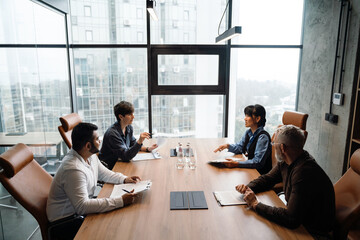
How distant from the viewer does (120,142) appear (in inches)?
101

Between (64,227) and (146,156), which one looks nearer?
(64,227)

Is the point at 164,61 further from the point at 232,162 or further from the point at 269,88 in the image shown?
the point at 232,162

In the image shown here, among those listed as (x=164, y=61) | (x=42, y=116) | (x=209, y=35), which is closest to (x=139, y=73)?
(x=164, y=61)

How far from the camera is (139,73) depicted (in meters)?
4.16

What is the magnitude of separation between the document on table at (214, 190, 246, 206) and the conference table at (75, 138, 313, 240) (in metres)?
0.03

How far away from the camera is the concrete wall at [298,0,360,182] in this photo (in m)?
3.06

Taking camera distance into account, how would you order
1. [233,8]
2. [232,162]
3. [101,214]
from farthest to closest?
[233,8] → [232,162] → [101,214]

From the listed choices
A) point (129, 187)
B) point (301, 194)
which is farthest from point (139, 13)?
point (301, 194)

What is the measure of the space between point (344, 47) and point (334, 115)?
0.85m

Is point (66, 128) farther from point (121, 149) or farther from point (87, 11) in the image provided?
point (87, 11)

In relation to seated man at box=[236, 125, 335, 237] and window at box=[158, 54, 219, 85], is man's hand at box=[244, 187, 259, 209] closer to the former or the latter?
seated man at box=[236, 125, 335, 237]

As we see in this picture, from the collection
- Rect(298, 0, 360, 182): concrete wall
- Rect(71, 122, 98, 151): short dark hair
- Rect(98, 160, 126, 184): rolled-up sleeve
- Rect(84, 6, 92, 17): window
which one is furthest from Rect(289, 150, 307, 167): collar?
Rect(84, 6, 92, 17): window

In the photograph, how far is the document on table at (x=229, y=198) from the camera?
1.69 meters

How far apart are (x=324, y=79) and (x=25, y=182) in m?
3.74
